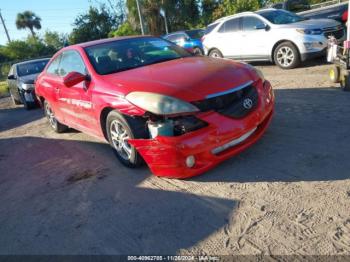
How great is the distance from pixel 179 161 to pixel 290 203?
45.6 inches

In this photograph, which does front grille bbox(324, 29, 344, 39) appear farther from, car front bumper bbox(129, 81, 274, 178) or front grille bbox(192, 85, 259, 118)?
car front bumper bbox(129, 81, 274, 178)

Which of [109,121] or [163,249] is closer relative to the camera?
[163,249]

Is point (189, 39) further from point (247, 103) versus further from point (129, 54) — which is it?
point (247, 103)

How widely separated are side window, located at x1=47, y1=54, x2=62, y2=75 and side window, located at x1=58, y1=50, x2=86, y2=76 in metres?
Result: 0.21

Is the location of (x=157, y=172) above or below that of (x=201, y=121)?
below

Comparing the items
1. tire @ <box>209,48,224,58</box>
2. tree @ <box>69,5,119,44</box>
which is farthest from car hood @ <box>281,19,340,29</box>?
tree @ <box>69,5,119,44</box>

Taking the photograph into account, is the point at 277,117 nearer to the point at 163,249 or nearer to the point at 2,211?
the point at 163,249

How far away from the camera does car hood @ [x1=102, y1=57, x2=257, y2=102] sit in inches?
155

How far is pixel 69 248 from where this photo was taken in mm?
3189

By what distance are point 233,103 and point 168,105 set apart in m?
0.75

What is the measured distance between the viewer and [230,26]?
1124 cm

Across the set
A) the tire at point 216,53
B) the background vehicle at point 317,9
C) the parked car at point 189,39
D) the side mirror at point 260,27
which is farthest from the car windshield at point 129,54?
the parked car at point 189,39

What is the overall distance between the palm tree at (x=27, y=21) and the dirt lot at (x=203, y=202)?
78750mm

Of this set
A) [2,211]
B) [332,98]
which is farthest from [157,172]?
[332,98]
